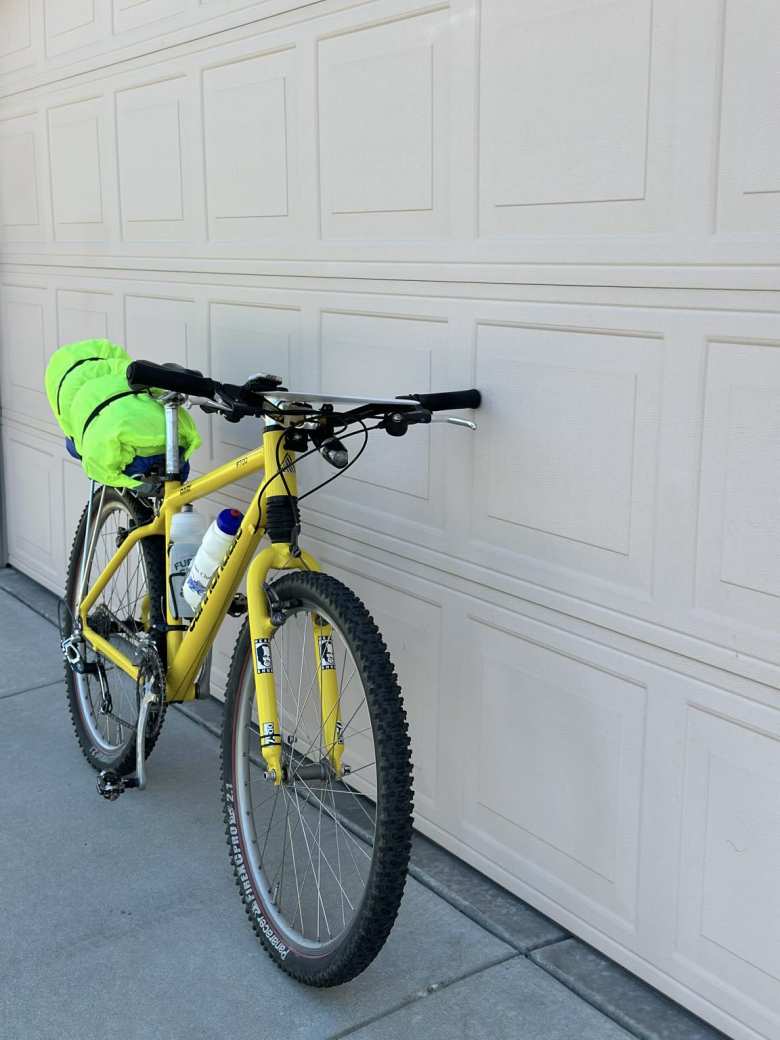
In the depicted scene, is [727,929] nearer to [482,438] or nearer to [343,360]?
[482,438]

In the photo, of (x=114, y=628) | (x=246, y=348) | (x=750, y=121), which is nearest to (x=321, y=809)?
(x=114, y=628)

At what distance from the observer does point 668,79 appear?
213 cm

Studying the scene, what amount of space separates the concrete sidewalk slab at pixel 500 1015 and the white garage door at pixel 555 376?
0.50ft

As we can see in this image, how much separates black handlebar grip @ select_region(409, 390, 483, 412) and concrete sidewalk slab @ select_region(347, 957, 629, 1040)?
1177mm

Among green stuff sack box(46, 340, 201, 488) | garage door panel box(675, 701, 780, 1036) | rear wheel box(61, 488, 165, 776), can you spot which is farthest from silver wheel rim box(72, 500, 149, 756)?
garage door panel box(675, 701, 780, 1036)

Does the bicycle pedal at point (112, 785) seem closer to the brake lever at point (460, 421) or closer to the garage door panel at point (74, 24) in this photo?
the brake lever at point (460, 421)

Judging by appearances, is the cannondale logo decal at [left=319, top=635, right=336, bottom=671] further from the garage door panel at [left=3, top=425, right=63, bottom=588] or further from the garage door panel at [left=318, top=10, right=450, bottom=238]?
the garage door panel at [left=3, top=425, right=63, bottom=588]

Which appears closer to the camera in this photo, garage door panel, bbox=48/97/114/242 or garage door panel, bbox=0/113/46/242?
garage door panel, bbox=48/97/114/242

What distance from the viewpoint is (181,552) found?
3113mm

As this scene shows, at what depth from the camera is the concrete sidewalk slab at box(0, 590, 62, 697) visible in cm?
428

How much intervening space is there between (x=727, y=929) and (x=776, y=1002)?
0.47ft

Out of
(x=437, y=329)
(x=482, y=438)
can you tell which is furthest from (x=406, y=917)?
(x=437, y=329)

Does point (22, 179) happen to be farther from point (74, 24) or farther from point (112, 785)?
point (112, 785)

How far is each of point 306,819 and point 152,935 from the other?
606 millimetres
